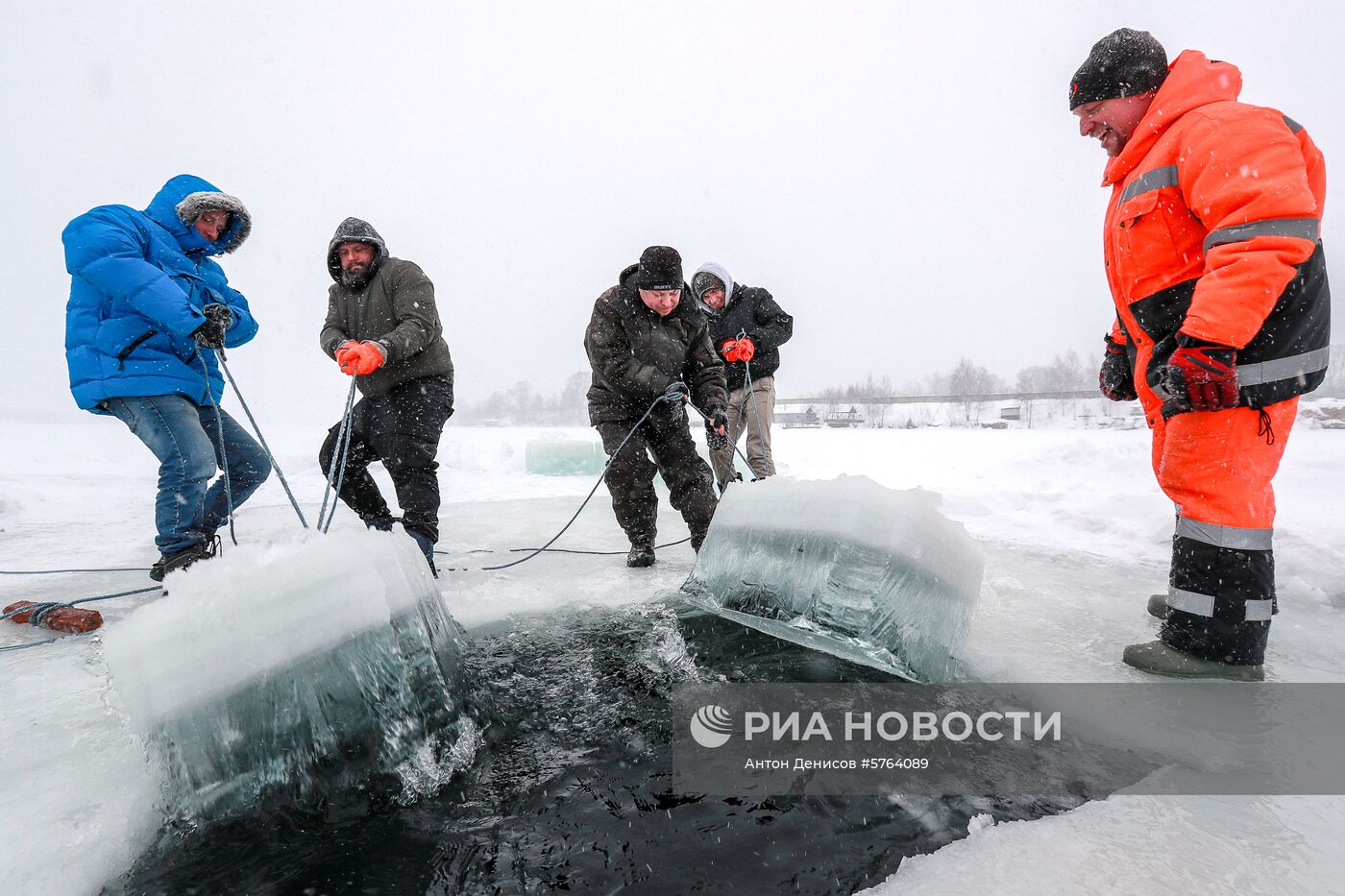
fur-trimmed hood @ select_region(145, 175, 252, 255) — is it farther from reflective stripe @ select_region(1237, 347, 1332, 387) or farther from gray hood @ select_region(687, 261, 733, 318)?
reflective stripe @ select_region(1237, 347, 1332, 387)

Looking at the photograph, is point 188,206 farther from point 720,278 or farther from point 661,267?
point 720,278

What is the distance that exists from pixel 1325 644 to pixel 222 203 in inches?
197

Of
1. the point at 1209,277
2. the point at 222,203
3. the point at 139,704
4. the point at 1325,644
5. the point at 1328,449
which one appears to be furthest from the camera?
the point at 1328,449

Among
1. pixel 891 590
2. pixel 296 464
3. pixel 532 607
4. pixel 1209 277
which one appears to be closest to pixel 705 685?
pixel 891 590

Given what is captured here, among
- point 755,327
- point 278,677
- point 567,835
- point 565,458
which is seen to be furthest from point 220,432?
point 565,458

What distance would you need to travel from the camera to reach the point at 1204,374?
5.32ft

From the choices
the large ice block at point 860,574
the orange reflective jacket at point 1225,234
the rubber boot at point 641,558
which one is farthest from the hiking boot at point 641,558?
the orange reflective jacket at point 1225,234

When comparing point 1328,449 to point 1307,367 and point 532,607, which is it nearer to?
point 1307,367

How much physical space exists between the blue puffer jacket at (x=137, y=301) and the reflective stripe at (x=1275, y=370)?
12.8ft

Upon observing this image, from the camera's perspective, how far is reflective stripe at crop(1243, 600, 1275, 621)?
168 cm

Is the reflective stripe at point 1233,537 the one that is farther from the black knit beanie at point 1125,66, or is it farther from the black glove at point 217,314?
the black glove at point 217,314

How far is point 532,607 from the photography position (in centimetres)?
249

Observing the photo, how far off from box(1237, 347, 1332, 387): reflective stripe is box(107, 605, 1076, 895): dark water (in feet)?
4.48

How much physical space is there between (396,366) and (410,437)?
371 millimetres
